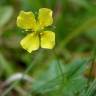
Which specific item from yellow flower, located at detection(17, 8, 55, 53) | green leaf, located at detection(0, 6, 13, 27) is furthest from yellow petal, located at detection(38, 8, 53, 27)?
green leaf, located at detection(0, 6, 13, 27)

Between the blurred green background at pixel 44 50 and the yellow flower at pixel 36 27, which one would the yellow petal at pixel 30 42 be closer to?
the yellow flower at pixel 36 27

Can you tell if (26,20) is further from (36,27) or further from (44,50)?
(44,50)

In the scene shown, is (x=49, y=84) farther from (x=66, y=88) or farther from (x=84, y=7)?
(x=84, y=7)

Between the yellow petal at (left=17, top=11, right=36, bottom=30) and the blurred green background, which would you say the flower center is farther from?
the blurred green background

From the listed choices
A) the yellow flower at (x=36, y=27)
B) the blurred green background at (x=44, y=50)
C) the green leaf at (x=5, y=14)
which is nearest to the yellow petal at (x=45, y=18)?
the yellow flower at (x=36, y=27)

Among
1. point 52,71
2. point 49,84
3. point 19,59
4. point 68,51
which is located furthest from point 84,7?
point 49,84
